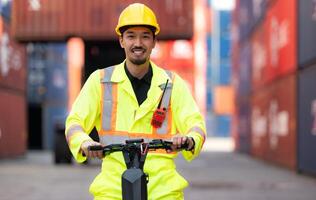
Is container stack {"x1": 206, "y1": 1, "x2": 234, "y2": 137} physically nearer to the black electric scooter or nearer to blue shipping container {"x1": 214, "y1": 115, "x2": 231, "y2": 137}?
blue shipping container {"x1": 214, "y1": 115, "x2": 231, "y2": 137}

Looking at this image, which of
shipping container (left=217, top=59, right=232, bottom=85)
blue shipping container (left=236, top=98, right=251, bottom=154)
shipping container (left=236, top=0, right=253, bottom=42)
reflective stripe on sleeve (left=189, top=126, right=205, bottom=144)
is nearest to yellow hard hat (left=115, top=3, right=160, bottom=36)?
reflective stripe on sleeve (left=189, top=126, right=205, bottom=144)

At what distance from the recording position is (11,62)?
1077 inches

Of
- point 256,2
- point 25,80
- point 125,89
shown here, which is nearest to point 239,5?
point 256,2

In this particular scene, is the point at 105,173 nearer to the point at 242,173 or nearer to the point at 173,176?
the point at 173,176

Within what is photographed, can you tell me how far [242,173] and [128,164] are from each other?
1553 centimetres

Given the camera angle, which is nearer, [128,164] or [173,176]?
[128,164]

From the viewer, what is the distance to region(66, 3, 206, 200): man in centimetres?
354

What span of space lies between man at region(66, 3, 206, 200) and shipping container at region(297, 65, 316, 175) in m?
12.8

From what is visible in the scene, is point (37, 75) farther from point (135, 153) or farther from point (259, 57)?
point (135, 153)

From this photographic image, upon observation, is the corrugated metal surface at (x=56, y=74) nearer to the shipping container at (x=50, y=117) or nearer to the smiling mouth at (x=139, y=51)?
the shipping container at (x=50, y=117)

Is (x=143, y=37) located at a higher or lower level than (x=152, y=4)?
lower

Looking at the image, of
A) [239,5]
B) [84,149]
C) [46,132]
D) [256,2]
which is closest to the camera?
[84,149]

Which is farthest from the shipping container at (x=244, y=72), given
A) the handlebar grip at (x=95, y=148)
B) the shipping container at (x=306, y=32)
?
the handlebar grip at (x=95, y=148)

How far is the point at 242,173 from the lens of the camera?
1859 centimetres
